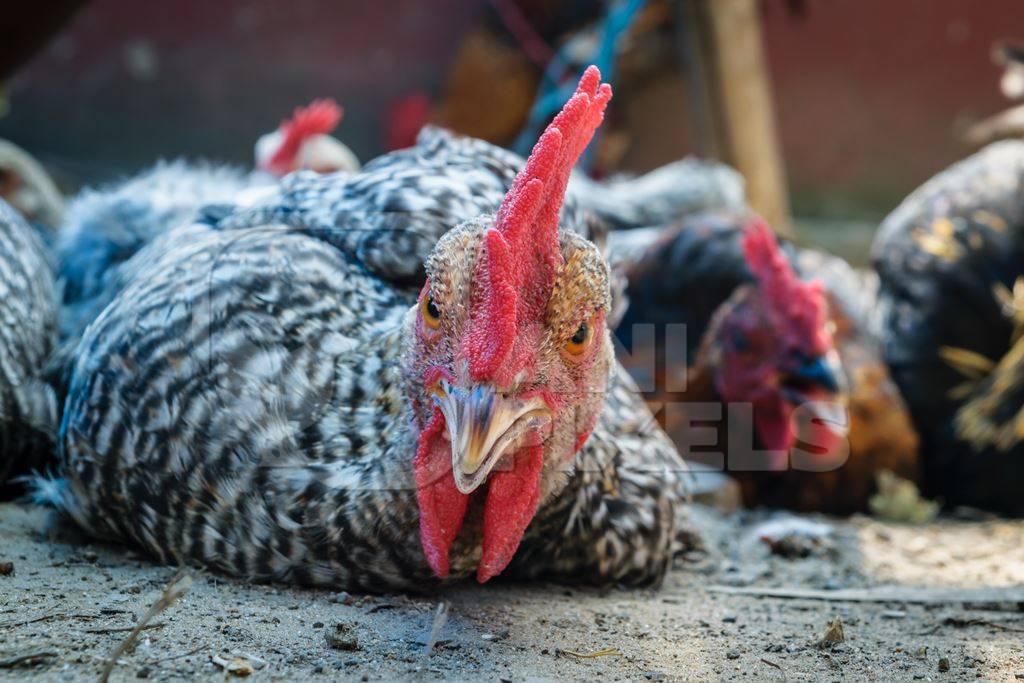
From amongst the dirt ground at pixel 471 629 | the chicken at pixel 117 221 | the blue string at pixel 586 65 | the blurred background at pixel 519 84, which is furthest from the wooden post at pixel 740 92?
the dirt ground at pixel 471 629

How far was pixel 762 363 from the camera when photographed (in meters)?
4.07

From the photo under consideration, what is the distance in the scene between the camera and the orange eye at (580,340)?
208 centimetres

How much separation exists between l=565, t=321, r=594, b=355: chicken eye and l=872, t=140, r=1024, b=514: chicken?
9.24 feet

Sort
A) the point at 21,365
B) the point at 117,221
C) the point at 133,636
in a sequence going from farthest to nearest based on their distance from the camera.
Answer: the point at 117,221
the point at 21,365
the point at 133,636

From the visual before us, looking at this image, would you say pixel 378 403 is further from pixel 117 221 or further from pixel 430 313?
pixel 117 221

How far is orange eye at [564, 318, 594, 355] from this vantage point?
81.9 inches

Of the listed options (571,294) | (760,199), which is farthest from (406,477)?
(760,199)

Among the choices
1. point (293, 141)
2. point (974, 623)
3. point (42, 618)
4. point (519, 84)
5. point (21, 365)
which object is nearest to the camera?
point (42, 618)

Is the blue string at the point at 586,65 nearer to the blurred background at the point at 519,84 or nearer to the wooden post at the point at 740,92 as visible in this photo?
the blurred background at the point at 519,84

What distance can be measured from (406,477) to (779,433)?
7.61 ft

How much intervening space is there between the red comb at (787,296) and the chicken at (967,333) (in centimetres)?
70

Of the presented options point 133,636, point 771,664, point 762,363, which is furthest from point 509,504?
point 762,363

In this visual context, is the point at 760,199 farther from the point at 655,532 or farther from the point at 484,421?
the point at 484,421

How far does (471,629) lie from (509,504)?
33cm
